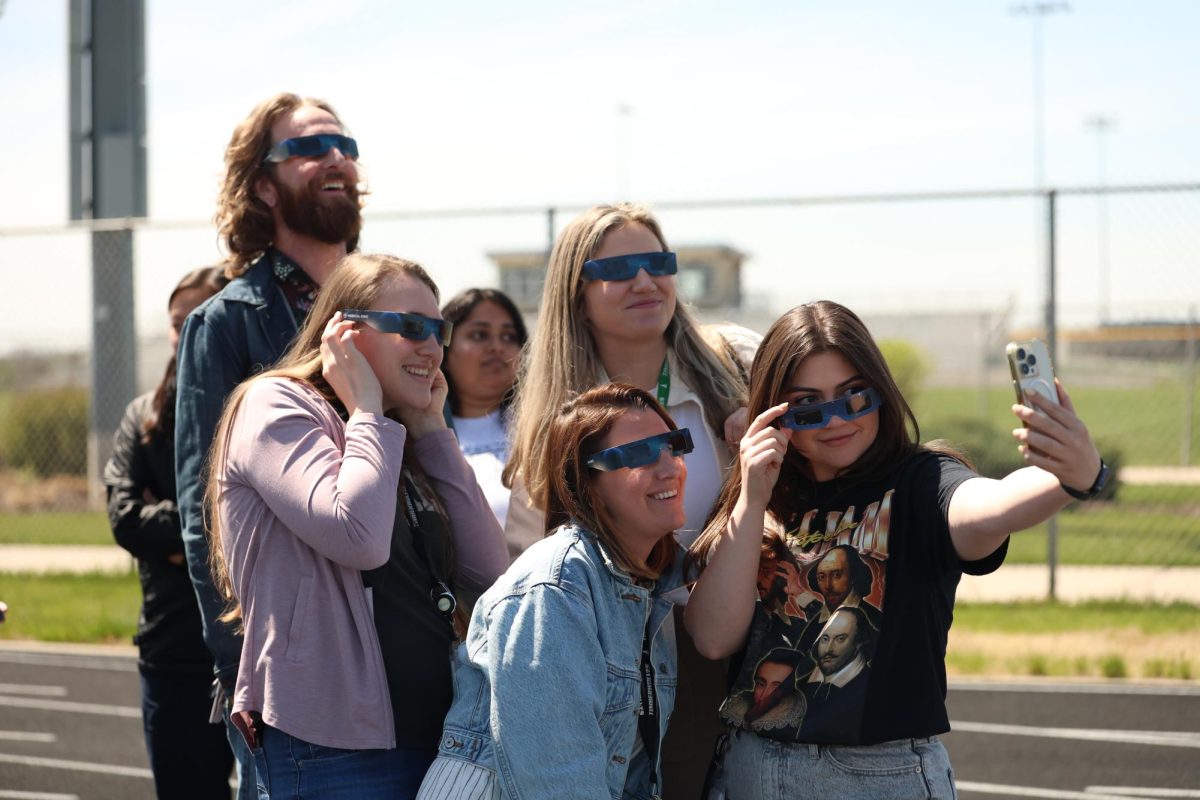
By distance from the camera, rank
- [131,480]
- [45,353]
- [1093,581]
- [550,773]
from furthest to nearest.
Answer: [45,353] → [1093,581] → [131,480] → [550,773]

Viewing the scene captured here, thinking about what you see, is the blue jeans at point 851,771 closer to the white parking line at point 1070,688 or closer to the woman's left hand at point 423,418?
the woman's left hand at point 423,418

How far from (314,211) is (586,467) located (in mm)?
1238

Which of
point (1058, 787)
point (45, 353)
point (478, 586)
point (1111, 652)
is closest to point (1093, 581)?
point (1111, 652)

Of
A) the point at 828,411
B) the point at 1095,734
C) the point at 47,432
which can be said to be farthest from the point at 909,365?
the point at 828,411

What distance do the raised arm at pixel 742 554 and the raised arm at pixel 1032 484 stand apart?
0.39 m

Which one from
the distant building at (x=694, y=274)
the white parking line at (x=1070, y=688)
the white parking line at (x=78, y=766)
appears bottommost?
the white parking line at (x=78, y=766)

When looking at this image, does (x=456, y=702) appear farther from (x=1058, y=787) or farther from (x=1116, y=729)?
(x=1116, y=729)

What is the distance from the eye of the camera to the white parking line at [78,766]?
6.59 m

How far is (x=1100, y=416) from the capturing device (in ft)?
42.7

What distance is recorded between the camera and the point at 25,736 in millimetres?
7332

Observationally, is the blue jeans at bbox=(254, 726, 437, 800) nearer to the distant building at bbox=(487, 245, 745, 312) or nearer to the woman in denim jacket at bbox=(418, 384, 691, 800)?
the woman in denim jacket at bbox=(418, 384, 691, 800)

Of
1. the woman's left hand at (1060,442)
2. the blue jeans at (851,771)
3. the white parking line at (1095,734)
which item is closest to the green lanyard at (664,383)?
the blue jeans at (851,771)

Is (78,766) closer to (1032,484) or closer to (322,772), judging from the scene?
(322,772)

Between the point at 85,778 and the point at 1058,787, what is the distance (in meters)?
4.83
